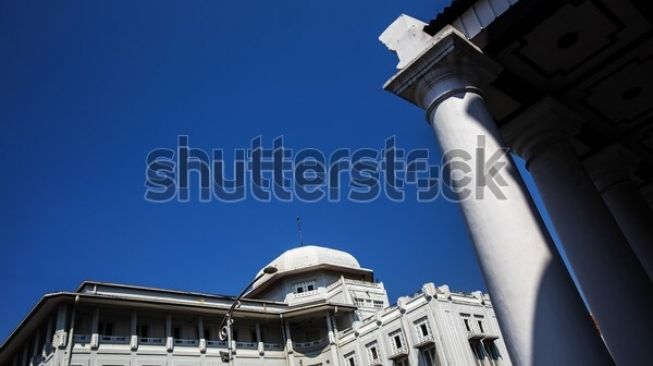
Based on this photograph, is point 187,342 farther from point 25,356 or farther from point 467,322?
point 467,322

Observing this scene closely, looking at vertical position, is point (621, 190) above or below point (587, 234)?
above

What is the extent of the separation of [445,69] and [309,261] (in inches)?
1689

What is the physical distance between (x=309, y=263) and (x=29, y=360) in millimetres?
24328

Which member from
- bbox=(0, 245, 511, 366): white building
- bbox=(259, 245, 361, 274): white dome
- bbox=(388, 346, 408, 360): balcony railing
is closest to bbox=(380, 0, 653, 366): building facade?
bbox=(0, 245, 511, 366): white building

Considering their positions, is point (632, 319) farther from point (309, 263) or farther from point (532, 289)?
point (309, 263)

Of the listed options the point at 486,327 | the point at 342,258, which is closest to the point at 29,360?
the point at 342,258

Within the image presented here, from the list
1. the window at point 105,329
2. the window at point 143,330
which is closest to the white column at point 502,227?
the window at point 105,329

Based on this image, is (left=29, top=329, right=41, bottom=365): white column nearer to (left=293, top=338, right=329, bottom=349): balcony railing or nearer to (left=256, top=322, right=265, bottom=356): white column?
(left=256, top=322, right=265, bottom=356): white column

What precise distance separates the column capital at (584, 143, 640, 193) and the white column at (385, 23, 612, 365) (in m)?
4.18

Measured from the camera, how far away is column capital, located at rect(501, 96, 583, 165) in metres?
6.88

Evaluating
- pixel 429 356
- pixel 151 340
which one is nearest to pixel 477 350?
pixel 429 356

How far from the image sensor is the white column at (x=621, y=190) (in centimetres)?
836

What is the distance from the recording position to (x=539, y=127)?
22.6ft

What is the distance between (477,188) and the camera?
4738 millimetres
